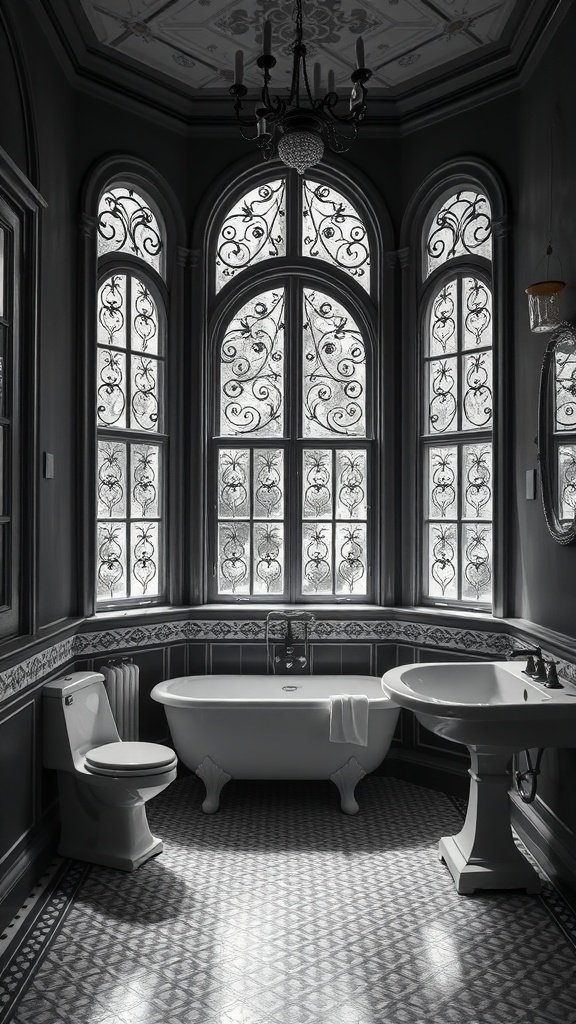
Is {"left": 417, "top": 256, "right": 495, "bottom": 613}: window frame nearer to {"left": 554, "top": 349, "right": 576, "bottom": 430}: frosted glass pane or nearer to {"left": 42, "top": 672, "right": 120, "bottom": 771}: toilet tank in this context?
{"left": 554, "top": 349, "right": 576, "bottom": 430}: frosted glass pane

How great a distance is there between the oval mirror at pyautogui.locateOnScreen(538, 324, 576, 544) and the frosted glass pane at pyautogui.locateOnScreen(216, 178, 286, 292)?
1.86 metres

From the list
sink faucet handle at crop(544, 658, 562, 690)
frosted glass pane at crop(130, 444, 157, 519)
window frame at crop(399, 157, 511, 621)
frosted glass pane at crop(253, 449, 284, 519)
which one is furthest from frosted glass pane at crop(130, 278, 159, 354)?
sink faucet handle at crop(544, 658, 562, 690)

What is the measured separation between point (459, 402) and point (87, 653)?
7.62ft

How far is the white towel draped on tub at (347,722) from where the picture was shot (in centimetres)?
343

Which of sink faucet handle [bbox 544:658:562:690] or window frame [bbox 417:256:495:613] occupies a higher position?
window frame [bbox 417:256:495:613]

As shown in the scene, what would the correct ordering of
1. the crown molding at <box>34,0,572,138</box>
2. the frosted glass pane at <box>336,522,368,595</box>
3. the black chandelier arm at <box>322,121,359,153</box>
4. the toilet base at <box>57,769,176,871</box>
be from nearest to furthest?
the black chandelier arm at <box>322,121,359,153</box> → the toilet base at <box>57,769,176,871</box> → the crown molding at <box>34,0,572,138</box> → the frosted glass pane at <box>336,522,368,595</box>

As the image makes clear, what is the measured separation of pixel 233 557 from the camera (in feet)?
13.9

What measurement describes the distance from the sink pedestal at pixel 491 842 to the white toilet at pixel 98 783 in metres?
1.22

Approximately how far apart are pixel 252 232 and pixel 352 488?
160cm

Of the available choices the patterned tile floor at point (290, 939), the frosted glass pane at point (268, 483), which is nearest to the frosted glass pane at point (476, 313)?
the frosted glass pane at point (268, 483)

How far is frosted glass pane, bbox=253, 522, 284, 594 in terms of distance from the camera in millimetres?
4230

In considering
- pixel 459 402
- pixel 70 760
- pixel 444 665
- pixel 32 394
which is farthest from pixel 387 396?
pixel 70 760

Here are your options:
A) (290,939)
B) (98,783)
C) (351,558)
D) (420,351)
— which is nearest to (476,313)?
(420,351)

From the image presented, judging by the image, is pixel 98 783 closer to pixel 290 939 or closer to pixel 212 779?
pixel 212 779
